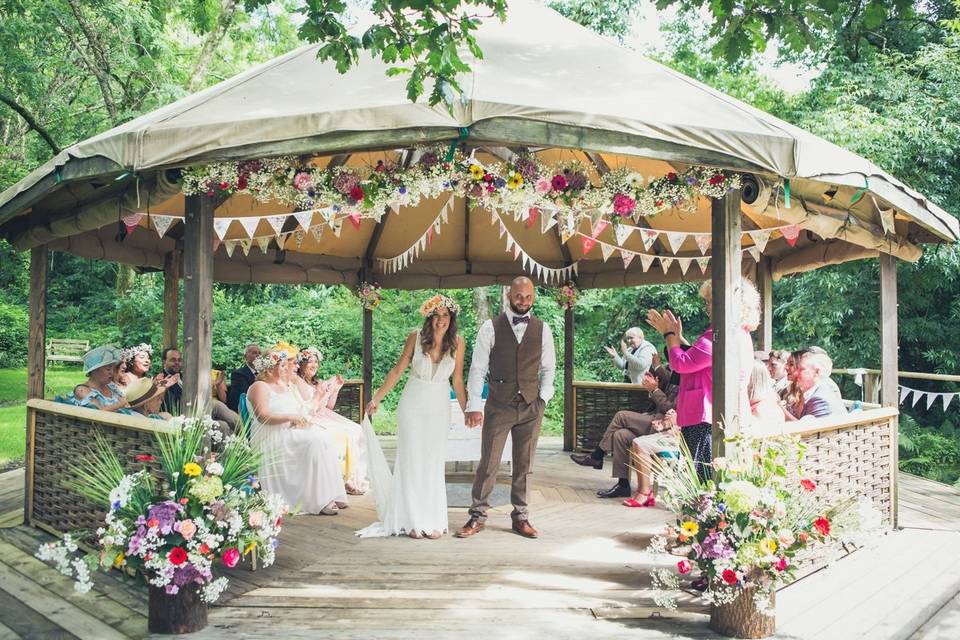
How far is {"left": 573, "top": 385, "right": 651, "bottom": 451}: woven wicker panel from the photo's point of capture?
867 centimetres

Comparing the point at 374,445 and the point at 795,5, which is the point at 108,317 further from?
the point at 795,5

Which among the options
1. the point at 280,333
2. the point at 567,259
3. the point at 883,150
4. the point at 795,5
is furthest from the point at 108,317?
the point at 795,5

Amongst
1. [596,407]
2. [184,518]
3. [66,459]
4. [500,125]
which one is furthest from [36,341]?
[596,407]

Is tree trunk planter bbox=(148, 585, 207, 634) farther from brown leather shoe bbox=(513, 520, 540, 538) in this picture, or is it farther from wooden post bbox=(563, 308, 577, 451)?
wooden post bbox=(563, 308, 577, 451)

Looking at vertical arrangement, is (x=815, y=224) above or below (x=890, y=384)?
above

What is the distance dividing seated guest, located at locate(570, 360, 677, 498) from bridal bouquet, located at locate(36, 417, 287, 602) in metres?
3.26

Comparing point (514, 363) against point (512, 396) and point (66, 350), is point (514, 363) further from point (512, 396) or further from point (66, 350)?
point (66, 350)

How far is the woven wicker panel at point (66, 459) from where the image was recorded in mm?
4199

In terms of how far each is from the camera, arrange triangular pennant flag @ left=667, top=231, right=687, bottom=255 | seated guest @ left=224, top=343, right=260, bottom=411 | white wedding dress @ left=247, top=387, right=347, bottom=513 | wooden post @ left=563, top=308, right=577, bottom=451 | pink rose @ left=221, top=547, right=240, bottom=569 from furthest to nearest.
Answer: wooden post @ left=563, top=308, right=577, bottom=451 → seated guest @ left=224, top=343, right=260, bottom=411 → triangular pennant flag @ left=667, top=231, right=687, bottom=255 → white wedding dress @ left=247, top=387, right=347, bottom=513 → pink rose @ left=221, top=547, right=240, bottom=569

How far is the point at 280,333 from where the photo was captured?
54.7 ft

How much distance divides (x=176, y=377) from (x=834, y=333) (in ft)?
33.9

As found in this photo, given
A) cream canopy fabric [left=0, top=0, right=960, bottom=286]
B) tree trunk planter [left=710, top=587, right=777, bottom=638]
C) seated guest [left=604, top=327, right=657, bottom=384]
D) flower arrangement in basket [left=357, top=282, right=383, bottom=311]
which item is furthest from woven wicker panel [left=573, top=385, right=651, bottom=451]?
tree trunk planter [left=710, top=587, right=777, bottom=638]

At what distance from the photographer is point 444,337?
5.16 meters

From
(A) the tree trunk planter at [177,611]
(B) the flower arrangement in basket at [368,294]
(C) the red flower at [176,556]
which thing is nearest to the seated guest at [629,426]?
(B) the flower arrangement in basket at [368,294]
